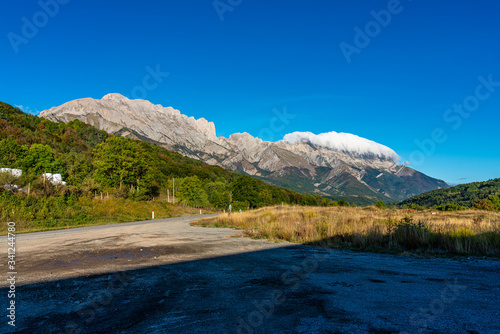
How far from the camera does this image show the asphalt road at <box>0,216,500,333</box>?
399cm

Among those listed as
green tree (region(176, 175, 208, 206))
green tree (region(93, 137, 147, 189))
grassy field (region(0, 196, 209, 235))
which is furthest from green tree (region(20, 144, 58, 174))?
green tree (region(176, 175, 208, 206))

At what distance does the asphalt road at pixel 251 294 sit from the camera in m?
3.99

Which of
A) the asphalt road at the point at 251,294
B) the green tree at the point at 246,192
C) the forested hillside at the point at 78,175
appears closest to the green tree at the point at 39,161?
the forested hillside at the point at 78,175

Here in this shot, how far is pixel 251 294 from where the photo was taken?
5.39 meters

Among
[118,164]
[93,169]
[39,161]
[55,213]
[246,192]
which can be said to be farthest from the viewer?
[246,192]

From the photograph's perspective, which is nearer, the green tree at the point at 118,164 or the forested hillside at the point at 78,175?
the forested hillside at the point at 78,175

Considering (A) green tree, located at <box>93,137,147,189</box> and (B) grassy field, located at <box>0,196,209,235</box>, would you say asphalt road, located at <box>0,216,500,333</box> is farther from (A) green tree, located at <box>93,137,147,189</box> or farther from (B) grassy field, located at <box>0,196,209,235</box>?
(A) green tree, located at <box>93,137,147,189</box>

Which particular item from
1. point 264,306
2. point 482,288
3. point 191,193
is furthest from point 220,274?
point 191,193

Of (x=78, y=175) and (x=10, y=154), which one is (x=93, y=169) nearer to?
(x=78, y=175)

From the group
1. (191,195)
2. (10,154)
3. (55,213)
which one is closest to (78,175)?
(10,154)

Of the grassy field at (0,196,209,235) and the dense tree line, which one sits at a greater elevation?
the dense tree line

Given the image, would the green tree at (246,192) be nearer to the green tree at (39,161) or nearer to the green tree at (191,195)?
the green tree at (191,195)

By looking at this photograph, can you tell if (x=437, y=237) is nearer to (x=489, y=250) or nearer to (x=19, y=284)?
(x=489, y=250)

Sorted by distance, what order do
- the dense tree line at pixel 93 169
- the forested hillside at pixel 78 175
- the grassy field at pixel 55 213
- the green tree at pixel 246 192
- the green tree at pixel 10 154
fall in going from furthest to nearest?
the green tree at pixel 246 192
the green tree at pixel 10 154
the dense tree line at pixel 93 169
the forested hillside at pixel 78 175
the grassy field at pixel 55 213
